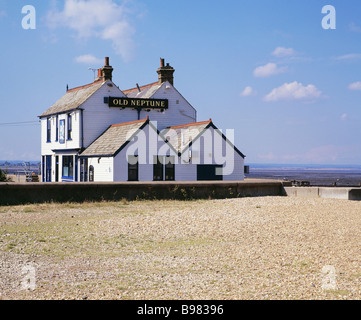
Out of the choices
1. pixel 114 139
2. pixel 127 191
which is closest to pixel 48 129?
pixel 114 139

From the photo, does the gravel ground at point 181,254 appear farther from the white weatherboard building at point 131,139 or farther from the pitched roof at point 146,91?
the pitched roof at point 146,91

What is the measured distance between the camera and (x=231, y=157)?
37.0m

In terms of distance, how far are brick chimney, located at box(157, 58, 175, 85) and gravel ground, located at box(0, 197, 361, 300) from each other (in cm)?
2421

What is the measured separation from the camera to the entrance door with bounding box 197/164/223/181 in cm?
3606

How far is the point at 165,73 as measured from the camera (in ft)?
142

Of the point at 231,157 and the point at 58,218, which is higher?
the point at 231,157

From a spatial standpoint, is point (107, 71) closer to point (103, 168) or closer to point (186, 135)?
point (186, 135)

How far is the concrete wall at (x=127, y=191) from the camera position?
22.9m

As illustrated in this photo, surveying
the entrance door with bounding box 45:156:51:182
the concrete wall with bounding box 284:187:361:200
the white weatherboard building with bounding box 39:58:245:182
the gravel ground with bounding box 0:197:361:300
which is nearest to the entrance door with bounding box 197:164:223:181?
the white weatherboard building with bounding box 39:58:245:182

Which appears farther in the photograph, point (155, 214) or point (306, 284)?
point (155, 214)

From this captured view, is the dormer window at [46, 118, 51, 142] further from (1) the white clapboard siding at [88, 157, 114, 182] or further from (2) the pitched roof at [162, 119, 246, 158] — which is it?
(2) the pitched roof at [162, 119, 246, 158]
